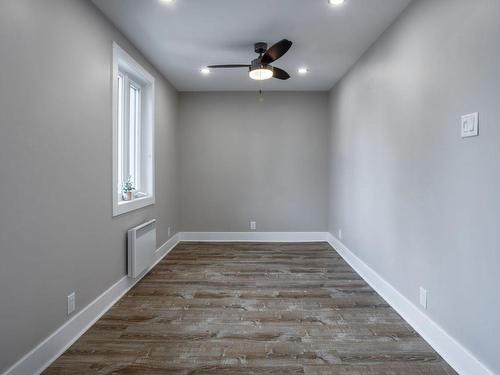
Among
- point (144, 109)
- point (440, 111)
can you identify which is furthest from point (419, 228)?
point (144, 109)

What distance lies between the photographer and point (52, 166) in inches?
80.6

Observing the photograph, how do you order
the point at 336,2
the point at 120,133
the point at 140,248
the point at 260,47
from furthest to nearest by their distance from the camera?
1. the point at 120,133
2. the point at 140,248
3. the point at 260,47
4. the point at 336,2

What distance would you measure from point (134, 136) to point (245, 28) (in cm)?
188

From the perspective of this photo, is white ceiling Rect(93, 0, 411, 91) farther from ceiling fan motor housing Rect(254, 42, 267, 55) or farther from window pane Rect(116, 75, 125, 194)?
window pane Rect(116, 75, 125, 194)

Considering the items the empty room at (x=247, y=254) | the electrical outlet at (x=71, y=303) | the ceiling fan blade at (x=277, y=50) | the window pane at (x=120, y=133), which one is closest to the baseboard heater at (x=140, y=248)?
the empty room at (x=247, y=254)

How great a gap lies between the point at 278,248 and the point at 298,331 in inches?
102

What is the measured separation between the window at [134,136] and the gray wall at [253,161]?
4.70ft

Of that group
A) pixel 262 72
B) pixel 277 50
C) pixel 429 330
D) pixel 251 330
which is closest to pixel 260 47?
pixel 262 72

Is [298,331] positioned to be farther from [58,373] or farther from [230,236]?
[230,236]

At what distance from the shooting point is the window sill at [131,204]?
2.97 metres

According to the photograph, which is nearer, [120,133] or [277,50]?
[277,50]

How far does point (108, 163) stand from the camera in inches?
111

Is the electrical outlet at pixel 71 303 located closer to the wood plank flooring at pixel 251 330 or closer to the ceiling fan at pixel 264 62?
the wood plank flooring at pixel 251 330

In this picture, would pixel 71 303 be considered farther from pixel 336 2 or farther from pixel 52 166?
pixel 336 2
